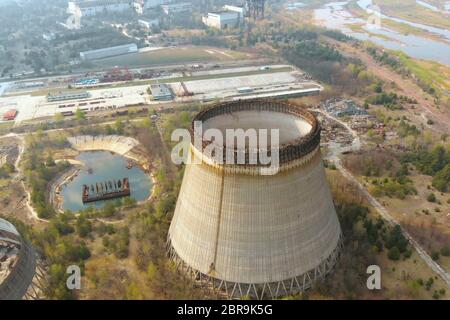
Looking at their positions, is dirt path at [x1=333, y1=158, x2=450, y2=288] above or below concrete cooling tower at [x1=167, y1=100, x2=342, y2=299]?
below

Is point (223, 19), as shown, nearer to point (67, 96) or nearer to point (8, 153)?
point (67, 96)

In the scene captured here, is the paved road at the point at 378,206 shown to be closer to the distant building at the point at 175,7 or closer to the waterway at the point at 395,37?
the waterway at the point at 395,37

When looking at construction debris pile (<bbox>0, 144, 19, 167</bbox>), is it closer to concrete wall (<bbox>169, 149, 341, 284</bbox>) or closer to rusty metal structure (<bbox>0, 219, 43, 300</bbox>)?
rusty metal structure (<bbox>0, 219, 43, 300</bbox>)

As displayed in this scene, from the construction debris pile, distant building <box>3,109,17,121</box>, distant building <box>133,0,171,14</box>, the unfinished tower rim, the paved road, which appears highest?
the unfinished tower rim

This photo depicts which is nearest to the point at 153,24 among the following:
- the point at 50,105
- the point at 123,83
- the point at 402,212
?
the point at 123,83

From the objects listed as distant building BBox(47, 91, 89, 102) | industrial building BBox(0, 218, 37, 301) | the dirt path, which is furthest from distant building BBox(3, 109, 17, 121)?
the dirt path

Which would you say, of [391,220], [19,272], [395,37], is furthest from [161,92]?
[395,37]

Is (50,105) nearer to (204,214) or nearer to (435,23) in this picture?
(204,214)
